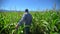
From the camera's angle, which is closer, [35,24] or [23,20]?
[23,20]

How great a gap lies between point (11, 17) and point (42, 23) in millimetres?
1234

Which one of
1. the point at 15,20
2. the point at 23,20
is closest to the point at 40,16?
the point at 15,20

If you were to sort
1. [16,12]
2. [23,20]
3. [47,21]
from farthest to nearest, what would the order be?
[16,12], [47,21], [23,20]

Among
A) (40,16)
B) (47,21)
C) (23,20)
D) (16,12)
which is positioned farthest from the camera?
(16,12)

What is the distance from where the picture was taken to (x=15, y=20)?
5.95 m

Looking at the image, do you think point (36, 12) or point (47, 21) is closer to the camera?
point (47, 21)

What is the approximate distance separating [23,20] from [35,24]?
3.06ft

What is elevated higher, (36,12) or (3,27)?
(36,12)

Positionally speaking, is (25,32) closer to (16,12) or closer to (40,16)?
(40,16)

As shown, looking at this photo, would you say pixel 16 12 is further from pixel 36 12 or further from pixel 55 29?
pixel 55 29

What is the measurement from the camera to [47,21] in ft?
18.7

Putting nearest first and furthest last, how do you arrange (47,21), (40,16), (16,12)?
(47,21)
(40,16)
(16,12)

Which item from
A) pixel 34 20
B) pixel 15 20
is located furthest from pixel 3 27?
pixel 34 20

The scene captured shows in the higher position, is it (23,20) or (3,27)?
(23,20)
